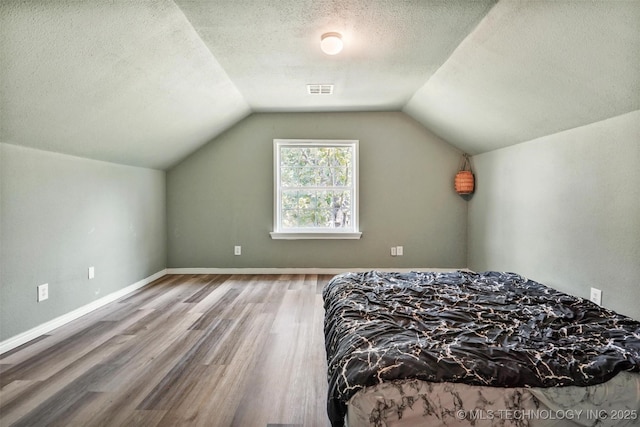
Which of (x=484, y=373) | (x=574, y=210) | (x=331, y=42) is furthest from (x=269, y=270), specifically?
(x=484, y=373)

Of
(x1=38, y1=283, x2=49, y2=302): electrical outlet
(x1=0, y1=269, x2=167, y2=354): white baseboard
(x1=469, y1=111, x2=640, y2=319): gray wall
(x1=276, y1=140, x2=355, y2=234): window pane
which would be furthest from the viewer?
(x1=276, y1=140, x2=355, y2=234): window pane

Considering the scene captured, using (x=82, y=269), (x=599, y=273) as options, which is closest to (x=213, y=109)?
(x=82, y=269)

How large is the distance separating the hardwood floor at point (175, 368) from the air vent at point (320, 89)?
2.26 metres

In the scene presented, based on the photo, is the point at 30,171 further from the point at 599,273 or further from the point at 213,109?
the point at 599,273

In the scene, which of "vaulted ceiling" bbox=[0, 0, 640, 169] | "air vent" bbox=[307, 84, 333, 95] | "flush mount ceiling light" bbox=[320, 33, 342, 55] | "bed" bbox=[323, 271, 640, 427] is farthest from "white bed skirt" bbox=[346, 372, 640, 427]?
"air vent" bbox=[307, 84, 333, 95]

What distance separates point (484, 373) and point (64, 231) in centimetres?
334

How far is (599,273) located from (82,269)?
4.38m

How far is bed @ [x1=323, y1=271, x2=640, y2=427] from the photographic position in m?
1.25

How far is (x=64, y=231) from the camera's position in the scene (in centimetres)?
294

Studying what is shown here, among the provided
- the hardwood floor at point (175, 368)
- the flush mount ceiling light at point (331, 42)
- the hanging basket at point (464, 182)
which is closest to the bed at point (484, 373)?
the hardwood floor at point (175, 368)

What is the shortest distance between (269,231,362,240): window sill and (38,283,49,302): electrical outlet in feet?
8.15

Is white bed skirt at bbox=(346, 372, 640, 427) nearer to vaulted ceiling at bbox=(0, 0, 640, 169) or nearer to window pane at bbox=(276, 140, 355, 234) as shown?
vaulted ceiling at bbox=(0, 0, 640, 169)

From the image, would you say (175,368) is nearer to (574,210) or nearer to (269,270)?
(269,270)

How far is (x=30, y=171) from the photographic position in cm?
259
